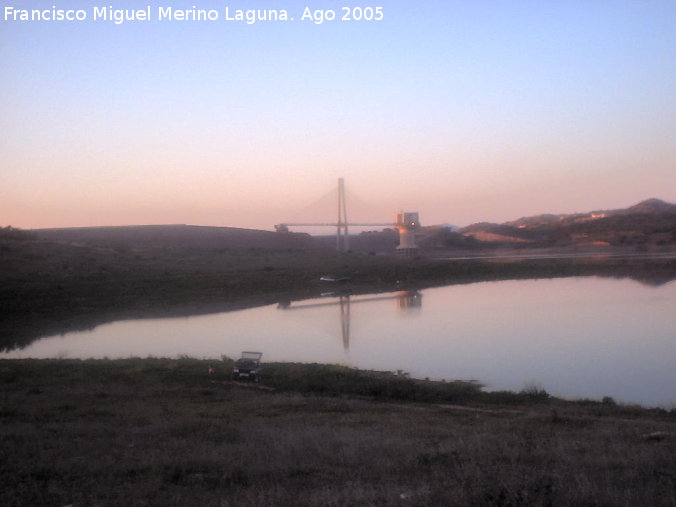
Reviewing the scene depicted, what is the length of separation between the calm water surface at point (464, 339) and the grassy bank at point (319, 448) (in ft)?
9.71

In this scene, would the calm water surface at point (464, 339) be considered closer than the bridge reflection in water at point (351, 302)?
Yes

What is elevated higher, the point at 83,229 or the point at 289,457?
the point at 83,229

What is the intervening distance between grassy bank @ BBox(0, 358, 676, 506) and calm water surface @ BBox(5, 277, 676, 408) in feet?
9.71

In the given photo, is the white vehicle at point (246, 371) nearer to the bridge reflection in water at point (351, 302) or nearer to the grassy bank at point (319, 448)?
the grassy bank at point (319, 448)

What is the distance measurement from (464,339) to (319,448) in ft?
44.1

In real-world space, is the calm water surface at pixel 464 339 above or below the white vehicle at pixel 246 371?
below

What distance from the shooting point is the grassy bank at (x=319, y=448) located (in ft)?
11.9

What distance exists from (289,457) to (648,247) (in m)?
61.7

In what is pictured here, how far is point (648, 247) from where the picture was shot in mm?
59125

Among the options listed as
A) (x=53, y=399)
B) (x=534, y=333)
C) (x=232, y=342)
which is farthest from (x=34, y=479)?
(x=534, y=333)

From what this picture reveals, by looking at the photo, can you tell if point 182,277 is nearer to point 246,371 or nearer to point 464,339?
point 464,339

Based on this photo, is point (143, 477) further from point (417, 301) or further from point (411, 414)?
point (417, 301)

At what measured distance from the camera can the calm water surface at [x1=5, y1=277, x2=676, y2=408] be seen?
516 inches

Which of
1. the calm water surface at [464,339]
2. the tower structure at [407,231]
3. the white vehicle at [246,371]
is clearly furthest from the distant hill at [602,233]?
the white vehicle at [246,371]
